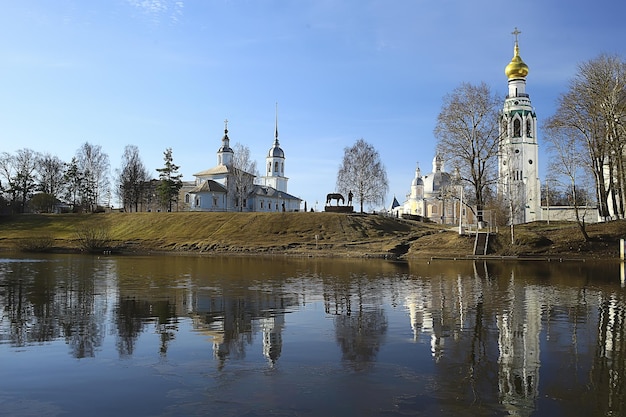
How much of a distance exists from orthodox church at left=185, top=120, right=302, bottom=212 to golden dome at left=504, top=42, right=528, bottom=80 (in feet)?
130

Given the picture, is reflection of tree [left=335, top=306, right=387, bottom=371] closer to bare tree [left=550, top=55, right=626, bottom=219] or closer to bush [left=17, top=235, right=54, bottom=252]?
bare tree [left=550, top=55, right=626, bottom=219]

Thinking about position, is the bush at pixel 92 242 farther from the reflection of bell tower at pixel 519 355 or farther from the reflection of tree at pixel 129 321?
the reflection of bell tower at pixel 519 355

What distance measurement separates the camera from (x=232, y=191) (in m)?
82.6

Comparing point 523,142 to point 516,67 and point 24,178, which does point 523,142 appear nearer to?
point 516,67

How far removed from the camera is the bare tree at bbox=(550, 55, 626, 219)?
3491 cm

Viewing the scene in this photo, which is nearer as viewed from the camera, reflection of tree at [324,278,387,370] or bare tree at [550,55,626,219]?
reflection of tree at [324,278,387,370]

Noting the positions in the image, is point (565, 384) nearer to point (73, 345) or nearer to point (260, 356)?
point (260, 356)

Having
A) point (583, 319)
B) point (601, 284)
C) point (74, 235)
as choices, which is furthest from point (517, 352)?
point (74, 235)

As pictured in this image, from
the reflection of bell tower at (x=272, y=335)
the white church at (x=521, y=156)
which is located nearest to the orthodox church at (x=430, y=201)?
the white church at (x=521, y=156)

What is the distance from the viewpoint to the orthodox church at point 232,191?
81.7 metres

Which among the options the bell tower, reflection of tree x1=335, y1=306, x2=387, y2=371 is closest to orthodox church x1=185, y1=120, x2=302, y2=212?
the bell tower

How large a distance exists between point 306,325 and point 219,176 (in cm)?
7818

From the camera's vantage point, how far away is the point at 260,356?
8688 mm

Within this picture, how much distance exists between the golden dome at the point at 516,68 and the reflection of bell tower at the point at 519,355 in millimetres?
63189
